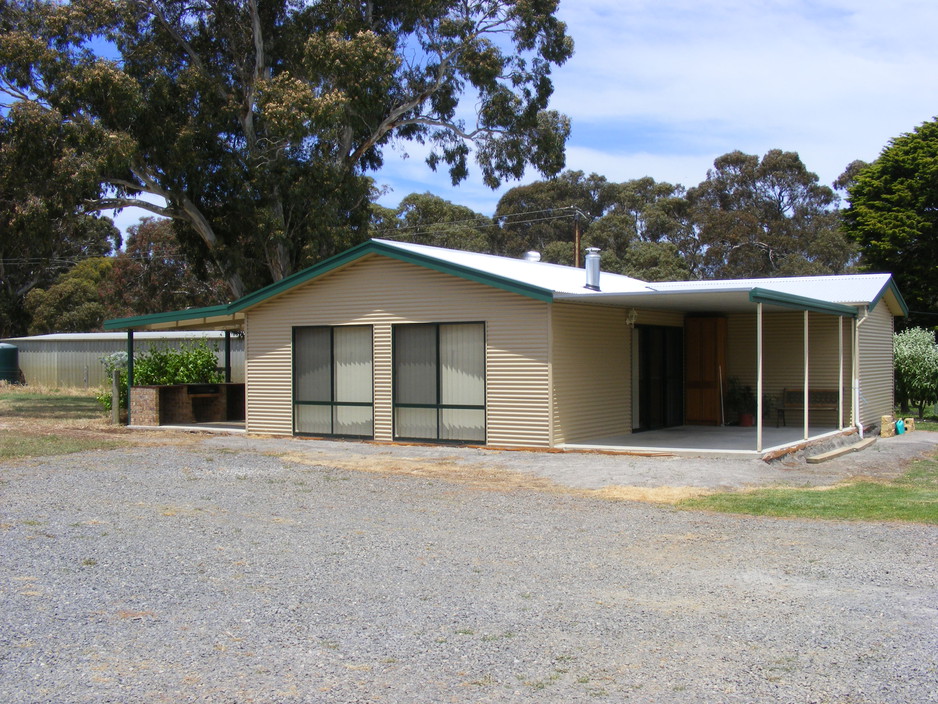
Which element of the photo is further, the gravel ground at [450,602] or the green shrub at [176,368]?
the green shrub at [176,368]

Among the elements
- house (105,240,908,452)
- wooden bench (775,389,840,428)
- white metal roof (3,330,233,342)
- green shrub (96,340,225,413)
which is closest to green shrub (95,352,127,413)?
green shrub (96,340,225,413)

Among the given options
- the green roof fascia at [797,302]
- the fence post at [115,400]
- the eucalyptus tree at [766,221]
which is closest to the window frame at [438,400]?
the green roof fascia at [797,302]

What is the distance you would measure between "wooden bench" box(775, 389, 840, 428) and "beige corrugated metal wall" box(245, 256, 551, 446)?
669 cm

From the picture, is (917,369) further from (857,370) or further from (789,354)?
(789,354)

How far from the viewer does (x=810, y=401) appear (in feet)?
59.7

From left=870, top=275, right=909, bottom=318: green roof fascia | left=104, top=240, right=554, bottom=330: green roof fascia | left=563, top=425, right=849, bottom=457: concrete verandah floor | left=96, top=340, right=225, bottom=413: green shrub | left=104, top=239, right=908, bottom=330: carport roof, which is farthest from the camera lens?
left=96, top=340, right=225, bottom=413: green shrub

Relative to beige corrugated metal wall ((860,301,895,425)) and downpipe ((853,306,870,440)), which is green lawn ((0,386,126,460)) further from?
beige corrugated metal wall ((860,301,895,425))

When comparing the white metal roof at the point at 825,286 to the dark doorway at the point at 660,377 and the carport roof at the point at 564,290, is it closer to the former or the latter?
the carport roof at the point at 564,290

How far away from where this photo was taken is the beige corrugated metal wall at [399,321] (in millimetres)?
14312

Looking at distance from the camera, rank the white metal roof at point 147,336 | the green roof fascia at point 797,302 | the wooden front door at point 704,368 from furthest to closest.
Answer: the white metal roof at point 147,336
the wooden front door at point 704,368
the green roof fascia at point 797,302

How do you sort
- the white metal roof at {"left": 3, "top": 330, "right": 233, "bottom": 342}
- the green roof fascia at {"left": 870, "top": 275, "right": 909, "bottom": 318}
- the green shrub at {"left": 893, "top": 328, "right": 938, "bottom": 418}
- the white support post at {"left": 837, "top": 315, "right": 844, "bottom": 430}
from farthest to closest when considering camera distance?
the white metal roof at {"left": 3, "top": 330, "right": 233, "bottom": 342}
the green shrub at {"left": 893, "top": 328, "right": 938, "bottom": 418}
the green roof fascia at {"left": 870, "top": 275, "right": 909, "bottom": 318}
the white support post at {"left": 837, "top": 315, "right": 844, "bottom": 430}

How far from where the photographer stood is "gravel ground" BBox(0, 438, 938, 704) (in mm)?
4645

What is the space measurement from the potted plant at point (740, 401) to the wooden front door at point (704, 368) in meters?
0.46

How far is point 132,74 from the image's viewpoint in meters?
24.2
